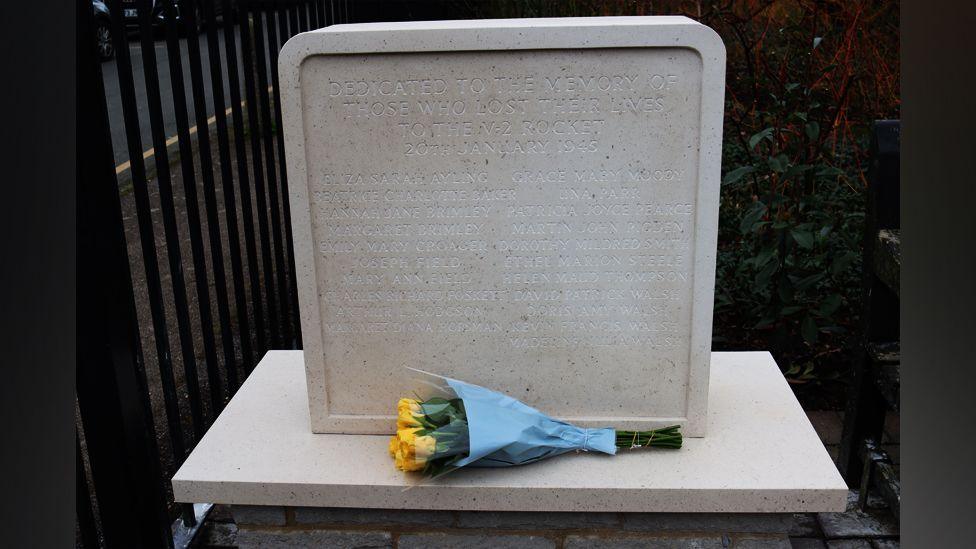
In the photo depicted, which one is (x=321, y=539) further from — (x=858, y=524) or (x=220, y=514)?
(x=858, y=524)

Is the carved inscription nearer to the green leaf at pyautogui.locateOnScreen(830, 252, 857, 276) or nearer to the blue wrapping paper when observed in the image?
the blue wrapping paper

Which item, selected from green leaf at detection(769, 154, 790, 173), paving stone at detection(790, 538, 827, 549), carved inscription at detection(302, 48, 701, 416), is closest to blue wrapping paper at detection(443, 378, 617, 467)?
carved inscription at detection(302, 48, 701, 416)

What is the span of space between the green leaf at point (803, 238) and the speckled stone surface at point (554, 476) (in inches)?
48.1

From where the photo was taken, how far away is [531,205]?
8.46ft

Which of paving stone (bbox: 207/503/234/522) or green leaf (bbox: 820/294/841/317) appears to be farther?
green leaf (bbox: 820/294/841/317)

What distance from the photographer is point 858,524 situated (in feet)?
10.6

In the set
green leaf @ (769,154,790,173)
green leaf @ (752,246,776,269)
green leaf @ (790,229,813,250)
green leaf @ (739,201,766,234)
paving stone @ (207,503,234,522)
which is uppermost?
green leaf @ (769,154,790,173)

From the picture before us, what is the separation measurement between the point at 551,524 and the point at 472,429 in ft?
1.43

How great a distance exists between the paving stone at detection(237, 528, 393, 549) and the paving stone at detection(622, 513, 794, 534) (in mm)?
788

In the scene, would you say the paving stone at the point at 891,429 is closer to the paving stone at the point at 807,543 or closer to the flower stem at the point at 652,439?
the paving stone at the point at 807,543

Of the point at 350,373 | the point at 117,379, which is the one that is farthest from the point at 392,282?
the point at 117,379

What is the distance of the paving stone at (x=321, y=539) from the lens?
271cm

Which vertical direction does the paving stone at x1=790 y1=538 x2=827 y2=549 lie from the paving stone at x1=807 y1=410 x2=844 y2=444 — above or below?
above

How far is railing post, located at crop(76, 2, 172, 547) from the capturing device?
251cm
